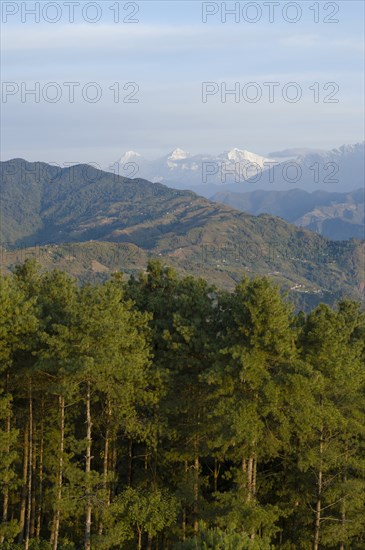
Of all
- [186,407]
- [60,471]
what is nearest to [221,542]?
[60,471]

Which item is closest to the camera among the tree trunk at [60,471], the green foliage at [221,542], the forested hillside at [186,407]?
the green foliage at [221,542]

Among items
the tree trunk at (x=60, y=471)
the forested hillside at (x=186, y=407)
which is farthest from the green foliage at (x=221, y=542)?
the tree trunk at (x=60, y=471)

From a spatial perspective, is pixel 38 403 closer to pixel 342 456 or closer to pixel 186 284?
pixel 186 284

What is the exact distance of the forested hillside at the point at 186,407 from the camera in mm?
29297

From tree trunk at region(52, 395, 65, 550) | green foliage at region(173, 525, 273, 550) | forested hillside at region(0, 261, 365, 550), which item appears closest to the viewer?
green foliage at region(173, 525, 273, 550)

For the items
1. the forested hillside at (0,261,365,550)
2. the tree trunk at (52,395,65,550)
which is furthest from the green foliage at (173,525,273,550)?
the tree trunk at (52,395,65,550)

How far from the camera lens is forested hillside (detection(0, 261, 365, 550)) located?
96.1ft

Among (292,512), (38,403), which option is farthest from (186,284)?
(292,512)

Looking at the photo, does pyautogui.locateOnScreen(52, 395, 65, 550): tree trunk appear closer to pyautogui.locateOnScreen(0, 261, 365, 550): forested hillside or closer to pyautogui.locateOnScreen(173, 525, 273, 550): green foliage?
pyautogui.locateOnScreen(0, 261, 365, 550): forested hillside

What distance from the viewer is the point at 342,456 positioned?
3397 centimetres

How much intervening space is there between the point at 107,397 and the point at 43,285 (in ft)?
39.8

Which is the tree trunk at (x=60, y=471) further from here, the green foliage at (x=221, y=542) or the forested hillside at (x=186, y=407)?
the green foliage at (x=221, y=542)

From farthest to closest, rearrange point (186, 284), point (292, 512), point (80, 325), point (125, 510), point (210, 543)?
point (186, 284), point (292, 512), point (125, 510), point (80, 325), point (210, 543)

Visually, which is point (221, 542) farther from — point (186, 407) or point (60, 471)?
point (186, 407)
